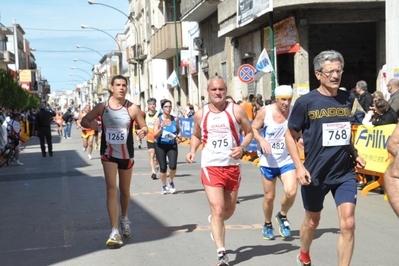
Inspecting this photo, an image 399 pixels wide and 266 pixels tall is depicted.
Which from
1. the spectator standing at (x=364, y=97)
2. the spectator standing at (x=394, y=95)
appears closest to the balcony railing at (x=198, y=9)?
the spectator standing at (x=364, y=97)

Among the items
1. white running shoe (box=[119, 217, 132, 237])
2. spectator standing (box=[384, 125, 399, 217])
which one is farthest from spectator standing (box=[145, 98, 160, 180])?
spectator standing (box=[384, 125, 399, 217])

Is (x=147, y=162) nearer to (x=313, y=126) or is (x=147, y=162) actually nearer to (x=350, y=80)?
(x=350, y=80)

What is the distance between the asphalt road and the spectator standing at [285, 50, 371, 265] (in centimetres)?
130

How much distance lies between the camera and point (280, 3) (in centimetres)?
2127

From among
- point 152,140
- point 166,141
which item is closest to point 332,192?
point 166,141

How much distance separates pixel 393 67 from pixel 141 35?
48351 mm

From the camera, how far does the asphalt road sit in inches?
277

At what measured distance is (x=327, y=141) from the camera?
5.58 meters

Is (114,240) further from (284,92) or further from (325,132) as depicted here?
(325,132)

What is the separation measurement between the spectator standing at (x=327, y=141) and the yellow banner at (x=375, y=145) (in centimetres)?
566

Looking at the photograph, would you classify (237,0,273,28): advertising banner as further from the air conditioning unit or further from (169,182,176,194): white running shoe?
the air conditioning unit

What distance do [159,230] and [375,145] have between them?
501cm

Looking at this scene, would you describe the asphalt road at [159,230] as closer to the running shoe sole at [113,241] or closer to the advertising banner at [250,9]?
the running shoe sole at [113,241]

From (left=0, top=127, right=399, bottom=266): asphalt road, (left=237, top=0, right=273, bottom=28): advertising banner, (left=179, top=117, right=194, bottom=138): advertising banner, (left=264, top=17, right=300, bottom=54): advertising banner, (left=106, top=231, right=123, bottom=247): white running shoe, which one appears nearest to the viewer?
(left=0, top=127, right=399, bottom=266): asphalt road
